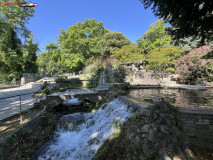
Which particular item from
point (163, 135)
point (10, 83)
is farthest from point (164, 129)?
point (10, 83)

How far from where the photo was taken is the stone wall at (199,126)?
11.2ft

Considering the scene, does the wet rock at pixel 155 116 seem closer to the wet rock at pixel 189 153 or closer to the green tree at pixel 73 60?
the wet rock at pixel 189 153

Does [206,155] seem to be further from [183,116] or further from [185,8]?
[185,8]

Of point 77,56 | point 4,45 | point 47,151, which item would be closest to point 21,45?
point 4,45

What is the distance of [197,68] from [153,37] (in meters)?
15.5

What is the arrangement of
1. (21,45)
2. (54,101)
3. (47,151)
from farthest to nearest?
(21,45) → (54,101) → (47,151)

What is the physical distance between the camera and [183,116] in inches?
140

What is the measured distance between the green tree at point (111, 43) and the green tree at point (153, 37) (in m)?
4.09

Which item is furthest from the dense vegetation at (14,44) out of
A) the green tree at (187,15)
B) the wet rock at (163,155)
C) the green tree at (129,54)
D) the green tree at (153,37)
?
the green tree at (153,37)

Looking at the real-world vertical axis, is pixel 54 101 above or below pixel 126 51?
below

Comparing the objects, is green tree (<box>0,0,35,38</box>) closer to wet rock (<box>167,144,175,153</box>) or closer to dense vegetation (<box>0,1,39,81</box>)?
dense vegetation (<box>0,1,39,81</box>)

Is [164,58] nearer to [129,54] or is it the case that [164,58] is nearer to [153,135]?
[129,54]

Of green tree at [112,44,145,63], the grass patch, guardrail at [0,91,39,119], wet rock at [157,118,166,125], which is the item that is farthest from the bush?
guardrail at [0,91,39,119]

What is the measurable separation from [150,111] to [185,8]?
10.1ft
